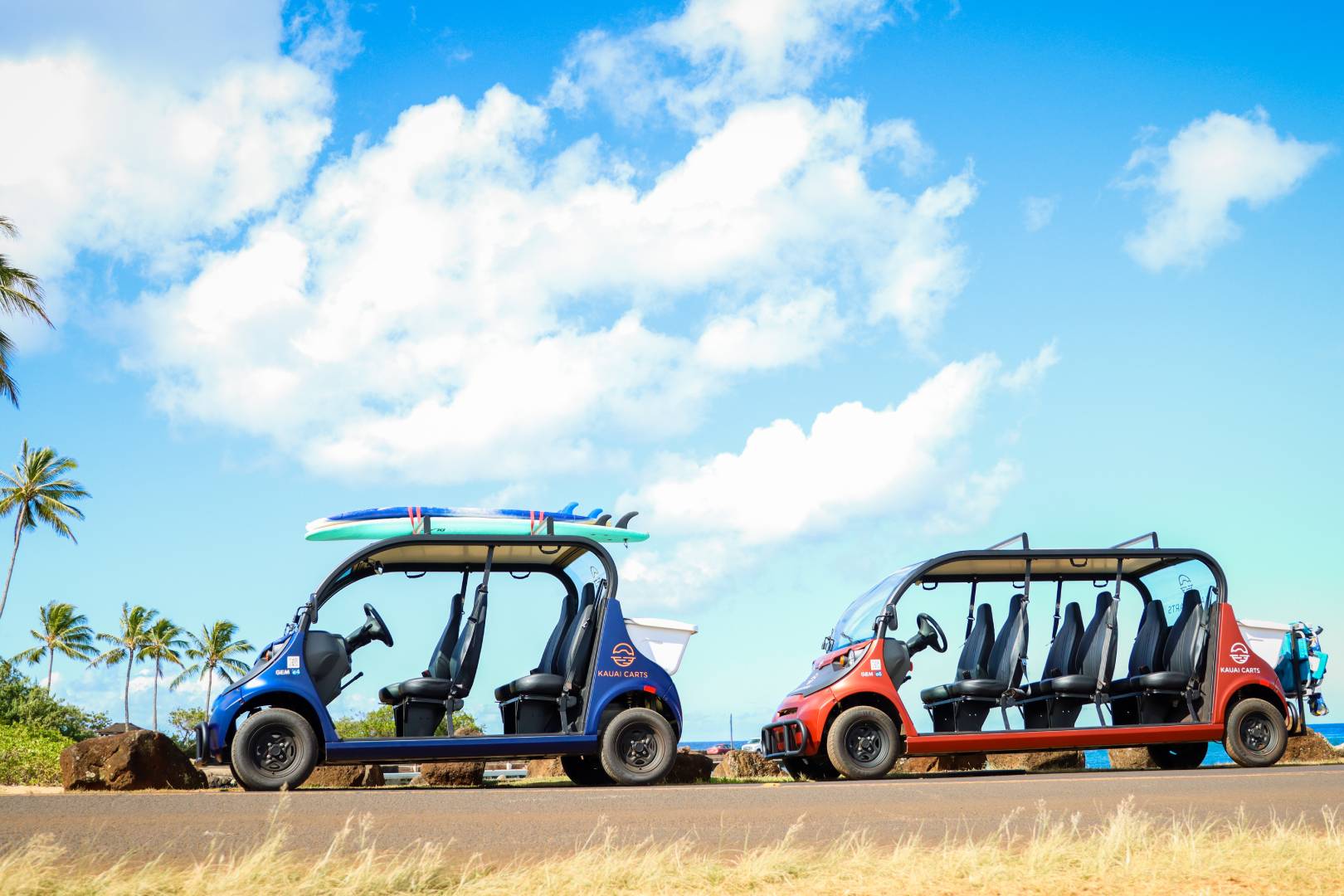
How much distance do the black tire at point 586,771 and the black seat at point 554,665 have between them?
3.08ft

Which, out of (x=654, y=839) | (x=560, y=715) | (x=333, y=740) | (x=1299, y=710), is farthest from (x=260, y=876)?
(x=1299, y=710)

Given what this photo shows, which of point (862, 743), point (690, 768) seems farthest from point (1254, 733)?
point (690, 768)

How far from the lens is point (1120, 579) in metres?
14.0

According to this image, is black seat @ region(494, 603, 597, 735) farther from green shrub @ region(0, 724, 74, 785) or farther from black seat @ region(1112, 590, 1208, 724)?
green shrub @ region(0, 724, 74, 785)

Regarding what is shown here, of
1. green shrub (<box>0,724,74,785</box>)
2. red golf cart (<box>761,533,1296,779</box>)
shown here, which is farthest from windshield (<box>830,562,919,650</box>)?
green shrub (<box>0,724,74,785</box>)

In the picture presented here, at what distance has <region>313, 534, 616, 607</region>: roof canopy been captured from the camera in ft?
38.0

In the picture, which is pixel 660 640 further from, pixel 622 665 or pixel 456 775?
pixel 456 775

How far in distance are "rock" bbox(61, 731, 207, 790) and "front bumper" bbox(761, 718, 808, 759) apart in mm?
5744

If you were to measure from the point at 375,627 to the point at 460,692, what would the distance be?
942 mm

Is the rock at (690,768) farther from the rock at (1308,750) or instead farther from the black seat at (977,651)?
the rock at (1308,750)

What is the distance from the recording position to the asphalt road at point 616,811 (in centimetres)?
693

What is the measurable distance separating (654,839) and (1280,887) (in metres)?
3.04

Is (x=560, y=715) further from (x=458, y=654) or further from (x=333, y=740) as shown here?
(x=333, y=740)

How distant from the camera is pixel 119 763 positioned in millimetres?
12242
